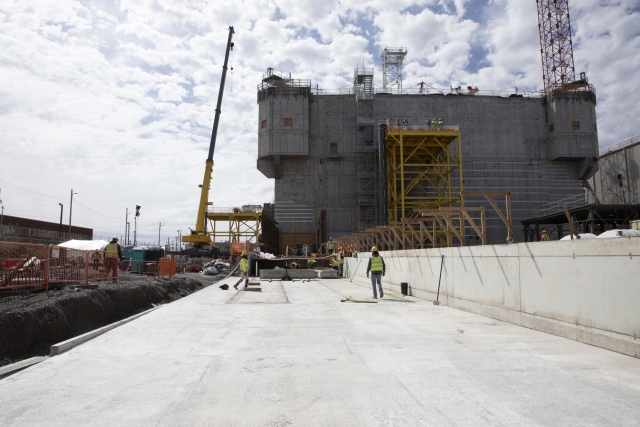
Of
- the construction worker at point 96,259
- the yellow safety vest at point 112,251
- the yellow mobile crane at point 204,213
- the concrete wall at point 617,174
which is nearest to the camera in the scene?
the construction worker at point 96,259

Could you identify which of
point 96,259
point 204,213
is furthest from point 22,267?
point 204,213

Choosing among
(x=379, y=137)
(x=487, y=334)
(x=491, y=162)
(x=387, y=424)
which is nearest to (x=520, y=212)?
(x=491, y=162)

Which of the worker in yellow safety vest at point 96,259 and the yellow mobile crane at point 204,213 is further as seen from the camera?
the yellow mobile crane at point 204,213

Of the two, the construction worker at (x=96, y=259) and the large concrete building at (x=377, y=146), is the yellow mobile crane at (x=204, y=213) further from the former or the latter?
the construction worker at (x=96, y=259)

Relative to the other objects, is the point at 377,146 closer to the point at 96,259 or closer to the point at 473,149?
the point at 473,149

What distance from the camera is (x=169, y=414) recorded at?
4082mm

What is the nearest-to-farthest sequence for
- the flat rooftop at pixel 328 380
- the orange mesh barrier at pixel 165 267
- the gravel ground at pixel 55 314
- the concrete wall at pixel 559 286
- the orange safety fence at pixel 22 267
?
Result: the flat rooftop at pixel 328 380 < the concrete wall at pixel 559 286 < the gravel ground at pixel 55 314 < the orange safety fence at pixel 22 267 < the orange mesh barrier at pixel 165 267

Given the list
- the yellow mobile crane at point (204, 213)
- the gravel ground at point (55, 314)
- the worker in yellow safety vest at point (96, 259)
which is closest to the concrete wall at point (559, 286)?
the gravel ground at point (55, 314)

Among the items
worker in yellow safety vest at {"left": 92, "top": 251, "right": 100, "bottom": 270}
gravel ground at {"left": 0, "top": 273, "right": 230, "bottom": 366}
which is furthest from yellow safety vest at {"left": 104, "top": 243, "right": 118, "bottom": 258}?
gravel ground at {"left": 0, "top": 273, "right": 230, "bottom": 366}

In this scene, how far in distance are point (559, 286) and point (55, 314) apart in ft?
34.3

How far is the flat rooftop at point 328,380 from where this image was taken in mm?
4012

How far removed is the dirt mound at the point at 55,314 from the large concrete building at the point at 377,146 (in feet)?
126

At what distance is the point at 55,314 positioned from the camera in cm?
992

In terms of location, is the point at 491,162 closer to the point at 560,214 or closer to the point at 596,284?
the point at 560,214
